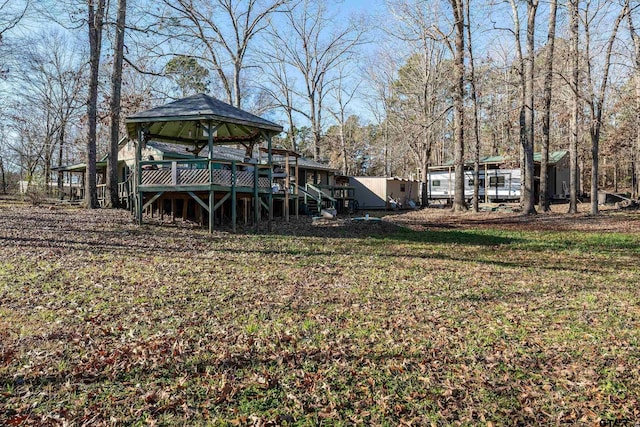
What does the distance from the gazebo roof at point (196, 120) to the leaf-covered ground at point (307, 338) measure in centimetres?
384

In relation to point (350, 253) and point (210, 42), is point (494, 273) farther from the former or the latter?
point (210, 42)

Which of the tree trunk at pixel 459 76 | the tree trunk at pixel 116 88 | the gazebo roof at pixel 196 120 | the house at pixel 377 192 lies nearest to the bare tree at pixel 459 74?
the tree trunk at pixel 459 76

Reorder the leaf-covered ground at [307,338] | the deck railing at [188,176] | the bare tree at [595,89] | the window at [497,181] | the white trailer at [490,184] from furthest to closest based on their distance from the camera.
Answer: the window at [497,181] < the white trailer at [490,184] < the bare tree at [595,89] < the deck railing at [188,176] < the leaf-covered ground at [307,338]

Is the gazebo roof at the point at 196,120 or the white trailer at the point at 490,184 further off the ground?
the gazebo roof at the point at 196,120

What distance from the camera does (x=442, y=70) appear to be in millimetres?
27875

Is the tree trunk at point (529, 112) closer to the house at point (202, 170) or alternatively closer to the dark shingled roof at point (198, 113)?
the house at point (202, 170)

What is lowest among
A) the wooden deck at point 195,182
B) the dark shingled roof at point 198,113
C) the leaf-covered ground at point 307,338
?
the leaf-covered ground at point 307,338

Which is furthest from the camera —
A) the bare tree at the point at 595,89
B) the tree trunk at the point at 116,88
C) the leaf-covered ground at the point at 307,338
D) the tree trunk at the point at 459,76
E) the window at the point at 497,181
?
Answer: the window at the point at 497,181

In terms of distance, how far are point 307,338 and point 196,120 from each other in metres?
8.45

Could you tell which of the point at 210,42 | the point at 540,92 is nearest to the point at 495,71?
the point at 540,92

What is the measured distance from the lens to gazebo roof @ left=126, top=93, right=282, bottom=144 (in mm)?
11023

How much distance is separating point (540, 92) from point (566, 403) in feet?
61.7

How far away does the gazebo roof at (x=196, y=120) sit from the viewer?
11.0 meters

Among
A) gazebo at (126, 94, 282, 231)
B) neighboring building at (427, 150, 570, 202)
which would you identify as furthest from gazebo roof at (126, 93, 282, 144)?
neighboring building at (427, 150, 570, 202)
